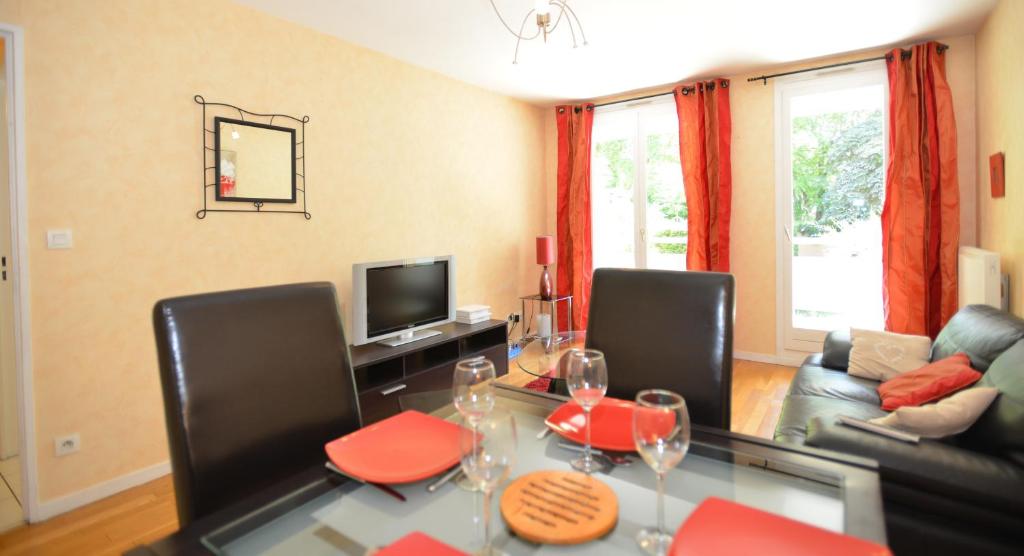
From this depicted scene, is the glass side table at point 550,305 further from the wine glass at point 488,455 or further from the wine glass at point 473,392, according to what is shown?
the wine glass at point 488,455

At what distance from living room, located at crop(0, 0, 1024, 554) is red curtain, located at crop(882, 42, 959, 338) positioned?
0.07 ft

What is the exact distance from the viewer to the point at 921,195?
3.56 m

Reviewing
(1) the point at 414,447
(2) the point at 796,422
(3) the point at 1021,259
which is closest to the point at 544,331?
(2) the point at 796,422

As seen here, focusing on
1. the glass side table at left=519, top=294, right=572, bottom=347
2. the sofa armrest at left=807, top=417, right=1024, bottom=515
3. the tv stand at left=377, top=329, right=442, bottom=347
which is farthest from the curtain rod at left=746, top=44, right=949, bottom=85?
the tv stand at left=377, top=329, right=442, bottom=347

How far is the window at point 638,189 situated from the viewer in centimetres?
472

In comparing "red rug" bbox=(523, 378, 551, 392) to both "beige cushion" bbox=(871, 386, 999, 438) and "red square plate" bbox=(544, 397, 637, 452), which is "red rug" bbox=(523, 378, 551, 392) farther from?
"red square plate" bbox=(544, 397, 637, 452)

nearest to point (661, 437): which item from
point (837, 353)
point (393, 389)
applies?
point (393, 389)

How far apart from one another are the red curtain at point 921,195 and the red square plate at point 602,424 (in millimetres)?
3423

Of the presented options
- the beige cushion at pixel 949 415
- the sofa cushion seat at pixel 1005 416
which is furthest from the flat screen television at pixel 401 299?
the sofa cushion seat at pixel 1005 416

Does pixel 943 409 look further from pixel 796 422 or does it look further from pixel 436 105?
pixel 436 105

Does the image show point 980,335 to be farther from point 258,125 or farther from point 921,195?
point 258,125

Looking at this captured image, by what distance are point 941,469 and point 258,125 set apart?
11.0 ft

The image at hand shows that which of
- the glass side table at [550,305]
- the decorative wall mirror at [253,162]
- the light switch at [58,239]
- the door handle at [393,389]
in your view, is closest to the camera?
the light switch at [58,239]

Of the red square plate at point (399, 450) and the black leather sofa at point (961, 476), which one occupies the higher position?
the red square plate at point (399, 450)
